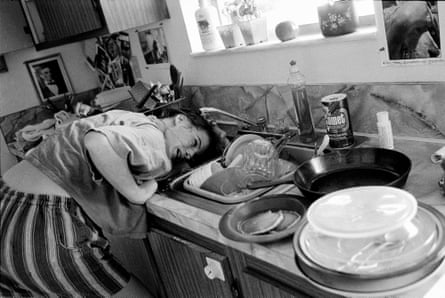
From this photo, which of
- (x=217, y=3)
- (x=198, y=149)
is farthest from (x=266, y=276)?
(x=217, y=3)

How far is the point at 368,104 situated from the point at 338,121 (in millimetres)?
125

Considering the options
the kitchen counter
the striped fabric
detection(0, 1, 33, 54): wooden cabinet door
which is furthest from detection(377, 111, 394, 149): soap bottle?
detection(0, 1, 33, 54): wooden cabinet door

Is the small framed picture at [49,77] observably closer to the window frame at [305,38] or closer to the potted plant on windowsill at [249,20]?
the window frame at [305,38]

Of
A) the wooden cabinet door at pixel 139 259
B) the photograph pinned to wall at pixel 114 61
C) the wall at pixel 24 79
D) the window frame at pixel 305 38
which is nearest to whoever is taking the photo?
the window frame at pixel 305 38

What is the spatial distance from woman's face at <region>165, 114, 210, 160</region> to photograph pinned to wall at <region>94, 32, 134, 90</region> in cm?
94

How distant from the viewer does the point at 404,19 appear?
1167 mm

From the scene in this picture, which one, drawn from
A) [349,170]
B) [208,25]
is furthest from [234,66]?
[349,170]

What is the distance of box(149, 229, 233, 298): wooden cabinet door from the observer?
1303 millimetres

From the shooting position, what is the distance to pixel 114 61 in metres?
2.61

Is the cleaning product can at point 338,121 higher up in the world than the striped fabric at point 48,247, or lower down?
higher up

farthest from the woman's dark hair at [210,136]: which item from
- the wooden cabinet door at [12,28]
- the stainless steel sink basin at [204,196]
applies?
the wooden cabinet door at [12,28]

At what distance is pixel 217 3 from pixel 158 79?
542 millimetres

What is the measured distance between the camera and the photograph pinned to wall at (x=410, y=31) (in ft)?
3.66

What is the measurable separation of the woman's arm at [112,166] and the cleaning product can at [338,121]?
61cm
